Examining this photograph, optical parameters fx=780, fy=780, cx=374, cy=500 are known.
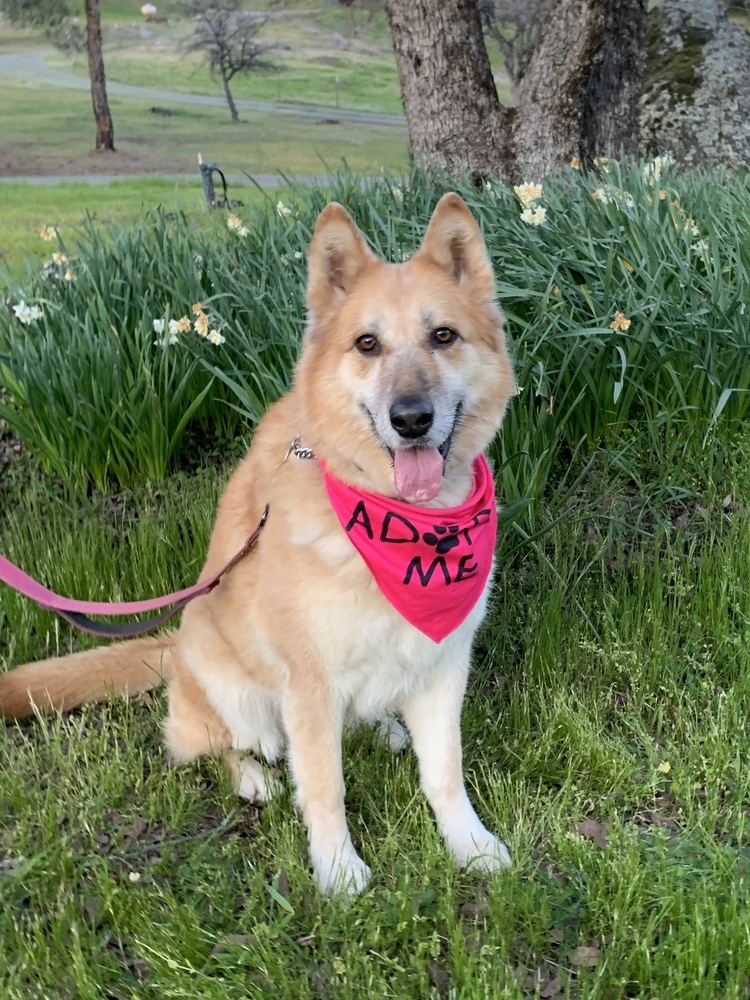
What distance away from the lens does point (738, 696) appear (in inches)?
100

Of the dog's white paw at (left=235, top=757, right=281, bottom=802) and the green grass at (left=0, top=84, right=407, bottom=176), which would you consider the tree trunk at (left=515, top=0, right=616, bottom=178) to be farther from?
the dog's white paw at (left=235, top=757, right=281, bottom=802)

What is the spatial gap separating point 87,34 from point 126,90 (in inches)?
15.3

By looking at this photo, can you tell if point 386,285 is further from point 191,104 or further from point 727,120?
point 727,120

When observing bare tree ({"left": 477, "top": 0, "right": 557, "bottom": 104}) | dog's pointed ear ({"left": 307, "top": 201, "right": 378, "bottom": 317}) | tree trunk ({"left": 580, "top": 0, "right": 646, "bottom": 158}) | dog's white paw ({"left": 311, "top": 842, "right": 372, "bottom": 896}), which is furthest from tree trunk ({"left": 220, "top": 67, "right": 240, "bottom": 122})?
dog's white paw ({"left": 311, "top": 842, "right": 372, "bottom": 896})

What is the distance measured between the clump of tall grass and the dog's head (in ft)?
3.29

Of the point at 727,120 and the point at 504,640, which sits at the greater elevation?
the point at 727,120

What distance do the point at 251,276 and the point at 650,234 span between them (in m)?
1.98

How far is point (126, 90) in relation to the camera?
4.50 meters

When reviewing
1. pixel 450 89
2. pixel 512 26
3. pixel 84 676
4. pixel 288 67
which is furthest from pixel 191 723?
pixel 512 26

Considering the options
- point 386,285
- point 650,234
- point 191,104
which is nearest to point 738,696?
point 386,285

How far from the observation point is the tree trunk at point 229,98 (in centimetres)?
463

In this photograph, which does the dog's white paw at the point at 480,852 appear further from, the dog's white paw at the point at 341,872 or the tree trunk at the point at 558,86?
the tree trunk at the point at 558,86

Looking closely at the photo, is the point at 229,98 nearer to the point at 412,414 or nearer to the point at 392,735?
the point at 412,414

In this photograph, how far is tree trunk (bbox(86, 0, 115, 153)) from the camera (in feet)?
14.6
